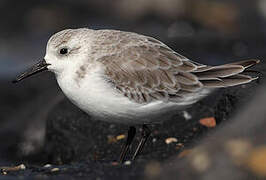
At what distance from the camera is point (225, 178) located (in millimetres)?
4973

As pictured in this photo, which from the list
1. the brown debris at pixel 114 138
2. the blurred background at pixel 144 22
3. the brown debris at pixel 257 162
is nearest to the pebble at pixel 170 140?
the brown debris at pixel 114 138

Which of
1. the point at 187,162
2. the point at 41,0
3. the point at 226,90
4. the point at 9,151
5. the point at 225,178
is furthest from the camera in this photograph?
the point at 41,0

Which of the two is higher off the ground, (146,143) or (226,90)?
(226,90)

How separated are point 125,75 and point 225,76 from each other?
1245mm

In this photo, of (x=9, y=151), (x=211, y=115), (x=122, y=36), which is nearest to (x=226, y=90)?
(x=211, y=115)

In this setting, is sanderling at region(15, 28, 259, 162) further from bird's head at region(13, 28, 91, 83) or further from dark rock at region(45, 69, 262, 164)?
dark rock at region(45, 69, 262, 164)

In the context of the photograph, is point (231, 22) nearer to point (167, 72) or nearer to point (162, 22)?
point (162, 22)

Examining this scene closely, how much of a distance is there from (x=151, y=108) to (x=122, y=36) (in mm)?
1067

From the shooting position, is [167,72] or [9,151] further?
[9,151]

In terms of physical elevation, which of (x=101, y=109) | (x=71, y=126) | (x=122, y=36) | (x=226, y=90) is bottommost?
(x=71, y=126)

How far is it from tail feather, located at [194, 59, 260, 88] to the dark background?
335 cm

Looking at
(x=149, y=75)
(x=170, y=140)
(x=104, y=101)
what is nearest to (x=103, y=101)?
(x=104, y=101)

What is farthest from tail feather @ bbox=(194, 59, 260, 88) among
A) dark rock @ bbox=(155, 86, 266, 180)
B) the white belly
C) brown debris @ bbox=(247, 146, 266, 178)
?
brown debris @ bbox=(247, 146, 266, 178)

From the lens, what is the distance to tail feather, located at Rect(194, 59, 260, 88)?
7066 millimetres
